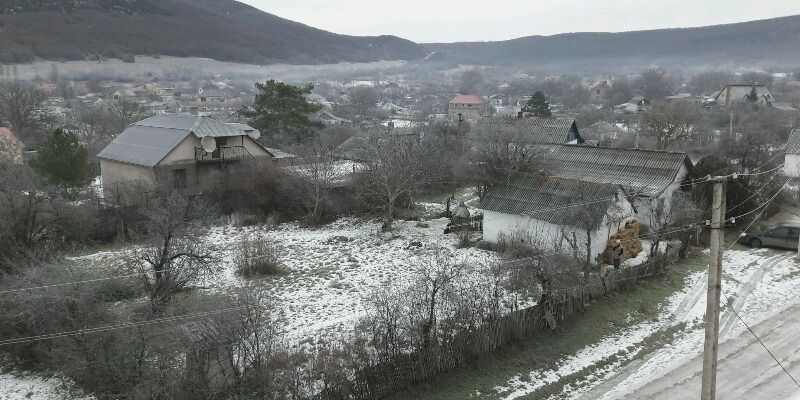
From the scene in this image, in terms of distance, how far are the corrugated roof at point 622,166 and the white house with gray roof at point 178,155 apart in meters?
16.0

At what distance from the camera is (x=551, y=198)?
21.6m

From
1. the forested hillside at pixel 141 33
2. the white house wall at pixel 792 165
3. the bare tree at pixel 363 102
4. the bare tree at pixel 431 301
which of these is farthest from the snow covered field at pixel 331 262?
the forested hillside at pixel 141 33

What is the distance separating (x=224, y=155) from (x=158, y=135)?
3.84m

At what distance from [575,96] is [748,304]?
11679 centimetres

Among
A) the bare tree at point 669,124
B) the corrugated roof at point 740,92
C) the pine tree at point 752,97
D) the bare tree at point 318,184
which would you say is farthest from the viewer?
the corrugated roof at point 740,92

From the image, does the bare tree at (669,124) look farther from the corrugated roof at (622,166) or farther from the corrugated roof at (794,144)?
the corrugated roof at (622,166)

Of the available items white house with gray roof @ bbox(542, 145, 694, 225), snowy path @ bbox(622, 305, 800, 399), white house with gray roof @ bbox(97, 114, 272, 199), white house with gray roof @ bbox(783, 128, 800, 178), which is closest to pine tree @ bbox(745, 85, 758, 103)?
white house with gray roof @ bbox(783, 128, 800, 178)

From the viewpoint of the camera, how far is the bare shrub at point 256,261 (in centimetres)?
1947

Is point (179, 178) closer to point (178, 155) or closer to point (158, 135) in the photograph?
point (178, 155)

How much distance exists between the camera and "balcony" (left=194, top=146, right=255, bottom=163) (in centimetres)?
3102

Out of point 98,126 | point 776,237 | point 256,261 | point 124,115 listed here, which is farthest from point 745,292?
point 98,126

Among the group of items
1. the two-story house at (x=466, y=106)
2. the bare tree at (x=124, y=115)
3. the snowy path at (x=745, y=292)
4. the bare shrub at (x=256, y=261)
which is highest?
the two-story house at (x=466, y=106)

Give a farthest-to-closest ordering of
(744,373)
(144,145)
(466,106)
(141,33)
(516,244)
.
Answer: (141,33) → (466,106) → (144,145) → (516,244) → (744,373)

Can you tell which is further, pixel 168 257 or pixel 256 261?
pixel 256 261
